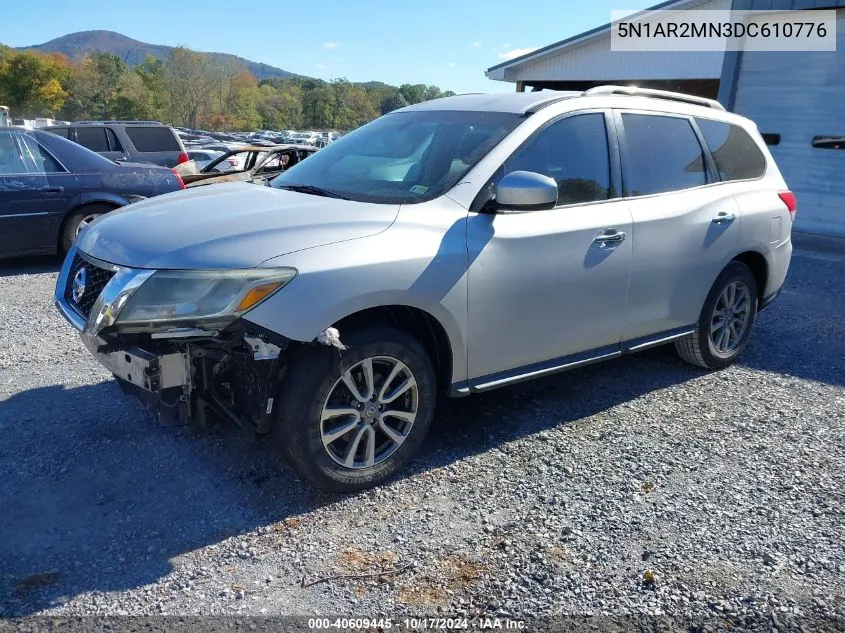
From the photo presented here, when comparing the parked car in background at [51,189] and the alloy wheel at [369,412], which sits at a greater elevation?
the parked car in background at [51,189]

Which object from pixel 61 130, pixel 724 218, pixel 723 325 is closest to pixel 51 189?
pixel 61 130

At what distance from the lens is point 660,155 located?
175 inches

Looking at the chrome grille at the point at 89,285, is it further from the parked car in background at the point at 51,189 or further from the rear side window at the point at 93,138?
the rear side window at the point at 93,138

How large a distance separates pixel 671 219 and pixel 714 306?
883mm

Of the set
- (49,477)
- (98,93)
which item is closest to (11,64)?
(98,93)

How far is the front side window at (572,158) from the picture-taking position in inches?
149

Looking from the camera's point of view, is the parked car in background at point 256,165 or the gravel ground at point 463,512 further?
the parked car in background at point 256,165

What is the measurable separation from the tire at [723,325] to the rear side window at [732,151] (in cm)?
66

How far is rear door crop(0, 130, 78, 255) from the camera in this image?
734 centimetres

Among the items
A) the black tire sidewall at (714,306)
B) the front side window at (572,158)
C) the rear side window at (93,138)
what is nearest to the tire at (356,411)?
the front side window at (572,158)

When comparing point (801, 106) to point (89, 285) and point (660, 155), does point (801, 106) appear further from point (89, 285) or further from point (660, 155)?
point (89, 285)

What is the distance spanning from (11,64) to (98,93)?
35.4ft

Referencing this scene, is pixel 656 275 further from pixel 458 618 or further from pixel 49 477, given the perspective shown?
pixel 49 477

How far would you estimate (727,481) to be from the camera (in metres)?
Result: 3.59
